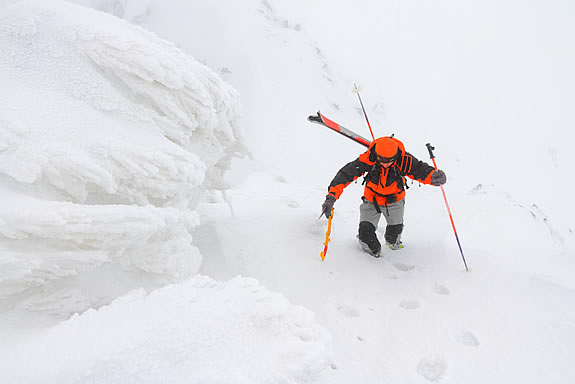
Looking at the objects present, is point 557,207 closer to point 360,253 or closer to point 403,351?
point 360,253

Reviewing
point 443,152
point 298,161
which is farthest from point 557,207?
point 298,161

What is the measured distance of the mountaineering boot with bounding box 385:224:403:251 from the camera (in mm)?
4754

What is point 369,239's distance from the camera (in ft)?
15.1

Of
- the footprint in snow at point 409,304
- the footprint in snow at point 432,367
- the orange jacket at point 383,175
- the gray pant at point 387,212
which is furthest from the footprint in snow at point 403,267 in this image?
the footprint in snow at point 432,367

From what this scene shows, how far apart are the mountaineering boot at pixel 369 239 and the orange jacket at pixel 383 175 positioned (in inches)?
14.4

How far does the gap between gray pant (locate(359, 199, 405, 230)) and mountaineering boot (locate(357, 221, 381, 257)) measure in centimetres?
14

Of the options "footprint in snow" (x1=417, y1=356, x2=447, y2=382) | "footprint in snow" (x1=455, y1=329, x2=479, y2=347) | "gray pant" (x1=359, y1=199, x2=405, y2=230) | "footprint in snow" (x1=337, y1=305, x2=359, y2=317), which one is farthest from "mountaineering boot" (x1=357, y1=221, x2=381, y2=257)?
"footprint in snow" (x1=417, y1=356, x2=447, y2=382)

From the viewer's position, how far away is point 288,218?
5.75 meters

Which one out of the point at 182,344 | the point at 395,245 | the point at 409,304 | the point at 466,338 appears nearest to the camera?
the point at 182,344

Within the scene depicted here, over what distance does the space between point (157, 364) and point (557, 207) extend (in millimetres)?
22148

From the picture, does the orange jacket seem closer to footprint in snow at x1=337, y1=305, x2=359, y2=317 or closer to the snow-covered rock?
footprint in snow at x1=337, y1=305, x2=359, y2=317

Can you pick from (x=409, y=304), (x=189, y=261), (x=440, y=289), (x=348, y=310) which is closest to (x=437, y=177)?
(x=440, y=289)

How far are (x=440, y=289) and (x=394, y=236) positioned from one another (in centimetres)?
108

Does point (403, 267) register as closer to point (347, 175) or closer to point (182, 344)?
point (347, 175)
